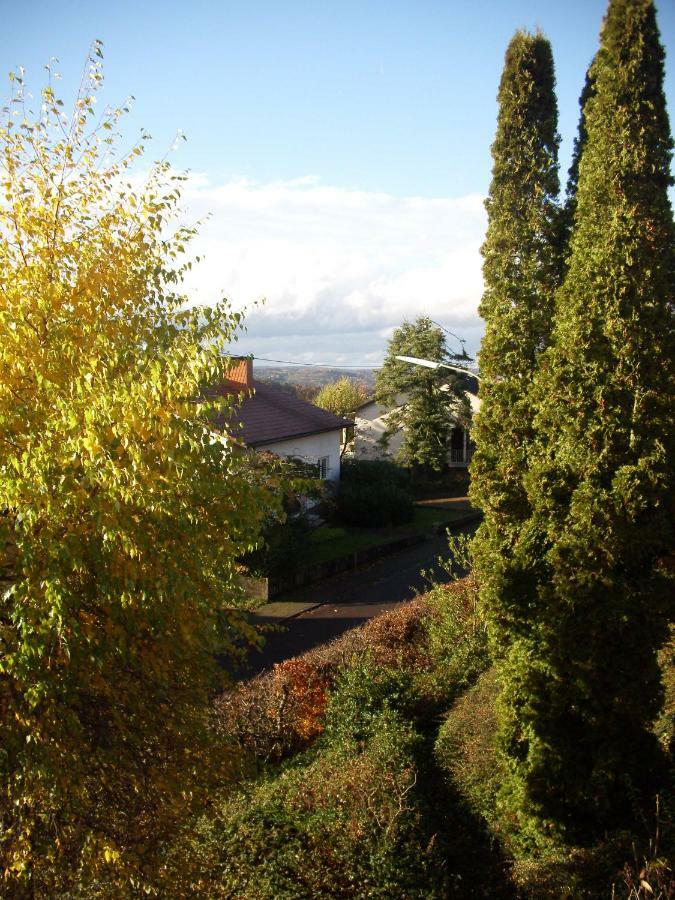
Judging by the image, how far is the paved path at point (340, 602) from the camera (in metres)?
15.8

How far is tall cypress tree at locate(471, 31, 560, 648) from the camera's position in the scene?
28.8 feet

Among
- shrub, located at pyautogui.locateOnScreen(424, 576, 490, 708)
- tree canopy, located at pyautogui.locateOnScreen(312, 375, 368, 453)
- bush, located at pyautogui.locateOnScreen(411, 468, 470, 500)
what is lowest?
shrub, located at pyautogui.locateOnScreen(424, 576, 490, 708)

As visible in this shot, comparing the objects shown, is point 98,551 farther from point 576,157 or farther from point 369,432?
point 369,432

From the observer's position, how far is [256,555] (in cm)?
1964

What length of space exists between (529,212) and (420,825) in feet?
33.9

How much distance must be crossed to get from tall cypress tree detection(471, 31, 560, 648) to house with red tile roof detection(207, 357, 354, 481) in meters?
12.1

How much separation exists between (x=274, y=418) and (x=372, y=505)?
570 centimetres

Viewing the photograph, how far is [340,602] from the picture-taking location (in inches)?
771

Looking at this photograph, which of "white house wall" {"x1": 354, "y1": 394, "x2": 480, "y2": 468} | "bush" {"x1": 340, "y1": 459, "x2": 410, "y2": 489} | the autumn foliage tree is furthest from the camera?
"white house wall" {"x1": 354, "y1": 394, "x2": 480, "y2": 468}

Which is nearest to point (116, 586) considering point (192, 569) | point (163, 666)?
point (192, 569)

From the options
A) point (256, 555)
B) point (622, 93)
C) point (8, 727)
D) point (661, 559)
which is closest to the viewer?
point (8, 727)

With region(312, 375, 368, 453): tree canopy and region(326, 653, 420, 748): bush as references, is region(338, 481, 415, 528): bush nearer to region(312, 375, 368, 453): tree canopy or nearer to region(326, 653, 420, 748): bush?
region(326, 653, 420, 748): bush

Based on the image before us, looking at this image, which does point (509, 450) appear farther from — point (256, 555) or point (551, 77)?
point (256, 555)

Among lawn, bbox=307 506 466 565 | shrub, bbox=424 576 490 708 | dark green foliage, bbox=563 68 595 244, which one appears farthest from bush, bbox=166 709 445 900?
lawn, bbox=307 506 466 565
